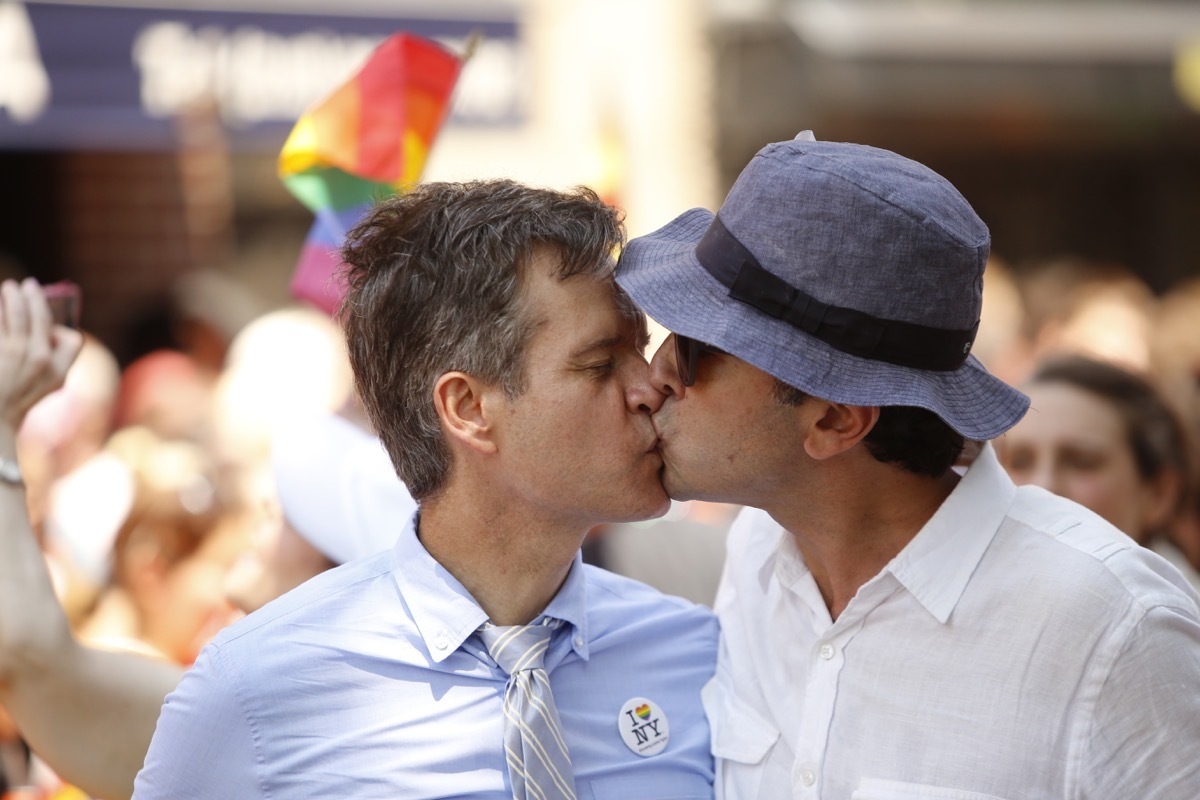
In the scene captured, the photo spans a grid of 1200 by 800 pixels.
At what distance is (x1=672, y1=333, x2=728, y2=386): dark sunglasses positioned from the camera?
234cm

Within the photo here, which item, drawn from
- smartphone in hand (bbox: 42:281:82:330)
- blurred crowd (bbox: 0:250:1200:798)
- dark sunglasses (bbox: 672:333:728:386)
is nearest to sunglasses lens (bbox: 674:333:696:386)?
dark sunglasses (bbox: 672:333:728:386)

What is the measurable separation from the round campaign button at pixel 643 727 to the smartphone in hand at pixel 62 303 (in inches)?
56.8

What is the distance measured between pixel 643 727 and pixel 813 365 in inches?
29.7

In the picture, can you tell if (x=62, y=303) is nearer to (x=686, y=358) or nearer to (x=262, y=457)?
(x=686, y=358)

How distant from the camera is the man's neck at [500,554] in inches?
99.7

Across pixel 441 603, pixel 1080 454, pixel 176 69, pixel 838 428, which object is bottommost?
pixel 176 69

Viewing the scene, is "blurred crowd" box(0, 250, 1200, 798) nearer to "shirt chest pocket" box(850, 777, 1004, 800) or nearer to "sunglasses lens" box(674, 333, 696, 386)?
"sunglasses lens" box(674, 333, 696, 386)

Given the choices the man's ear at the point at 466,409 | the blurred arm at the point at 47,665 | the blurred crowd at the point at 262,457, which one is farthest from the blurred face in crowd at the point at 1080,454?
the blurred arm at the point at 47,665

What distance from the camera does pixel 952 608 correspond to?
7.45 ft

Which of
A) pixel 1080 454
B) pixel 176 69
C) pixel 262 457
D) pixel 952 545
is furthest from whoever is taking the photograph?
pixel 176 69

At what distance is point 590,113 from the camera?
9.95 meters

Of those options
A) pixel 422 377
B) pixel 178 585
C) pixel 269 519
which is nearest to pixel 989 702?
pixel 422 377

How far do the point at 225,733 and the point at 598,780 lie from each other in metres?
0.64

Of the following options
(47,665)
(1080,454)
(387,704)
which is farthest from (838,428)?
(47,665)
